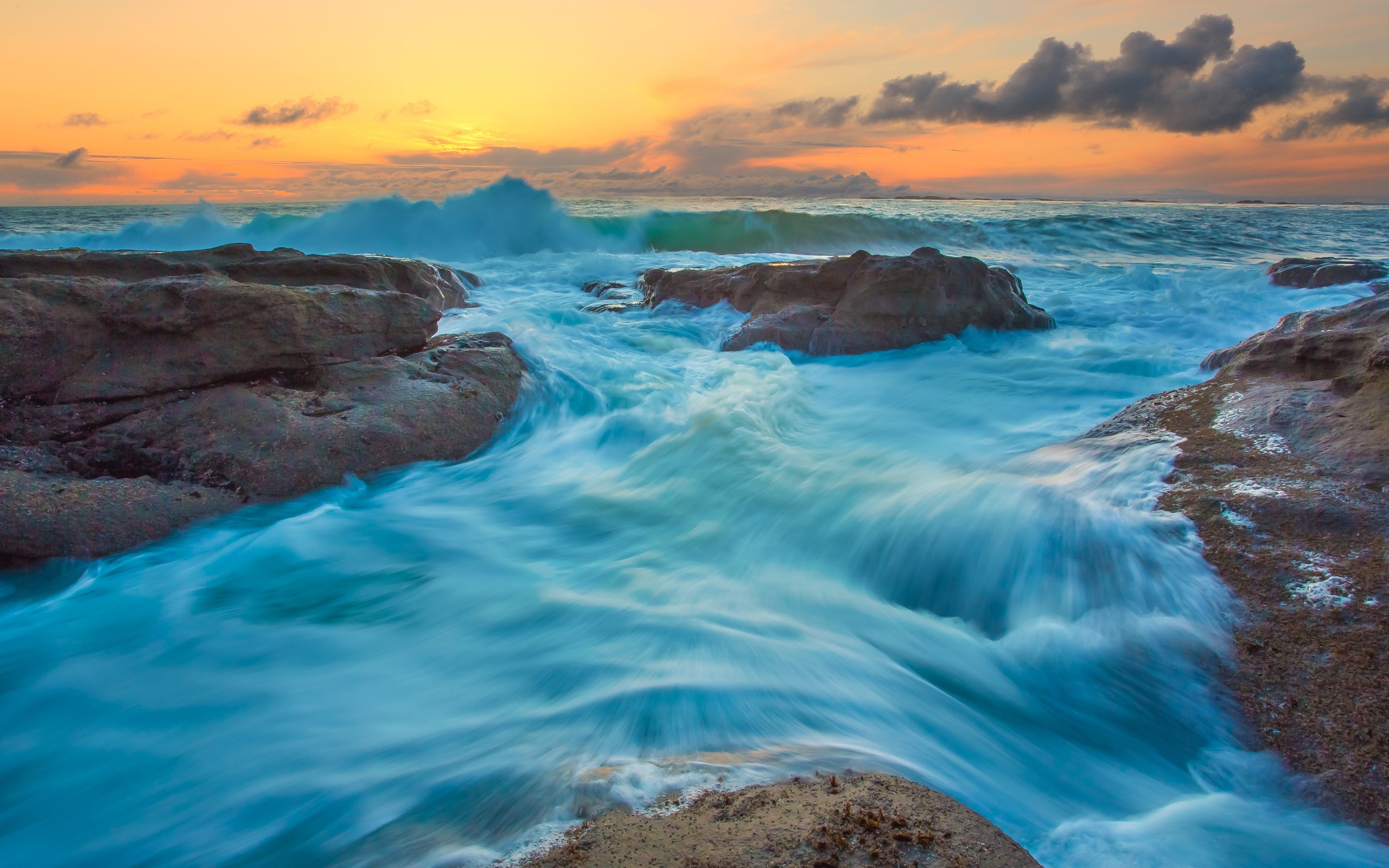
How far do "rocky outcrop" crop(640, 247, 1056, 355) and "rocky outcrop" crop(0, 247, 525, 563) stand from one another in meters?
3.76

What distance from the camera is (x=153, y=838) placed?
6.34ft

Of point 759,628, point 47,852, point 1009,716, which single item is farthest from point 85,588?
point 1009,716

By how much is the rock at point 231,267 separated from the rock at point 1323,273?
12933 millimetres

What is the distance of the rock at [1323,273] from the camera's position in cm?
1110

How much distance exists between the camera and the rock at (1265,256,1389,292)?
11.1 metres

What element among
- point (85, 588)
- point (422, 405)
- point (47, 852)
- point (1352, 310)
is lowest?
point (47, 852)

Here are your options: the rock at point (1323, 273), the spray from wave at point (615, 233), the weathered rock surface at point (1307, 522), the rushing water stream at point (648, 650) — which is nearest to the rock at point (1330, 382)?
the weathered rock surface at point (1307, 522)

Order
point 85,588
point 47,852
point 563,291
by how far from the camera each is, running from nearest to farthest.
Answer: point 47,852
point 85,588
point 563,291

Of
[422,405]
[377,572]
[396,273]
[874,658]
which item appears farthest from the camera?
[396,273]

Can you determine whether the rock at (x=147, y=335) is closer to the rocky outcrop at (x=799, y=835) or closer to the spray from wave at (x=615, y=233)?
the rocky outcrop at (x=799, y=835)

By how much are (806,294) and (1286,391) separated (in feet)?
16.9

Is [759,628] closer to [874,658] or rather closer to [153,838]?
[874,658]

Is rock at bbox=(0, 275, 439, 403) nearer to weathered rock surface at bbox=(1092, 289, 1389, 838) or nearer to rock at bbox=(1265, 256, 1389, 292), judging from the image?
weathered rock surface at bbox=(1092, 289, 1389, 838)

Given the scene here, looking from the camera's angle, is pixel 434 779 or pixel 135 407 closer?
pixel 434 779
